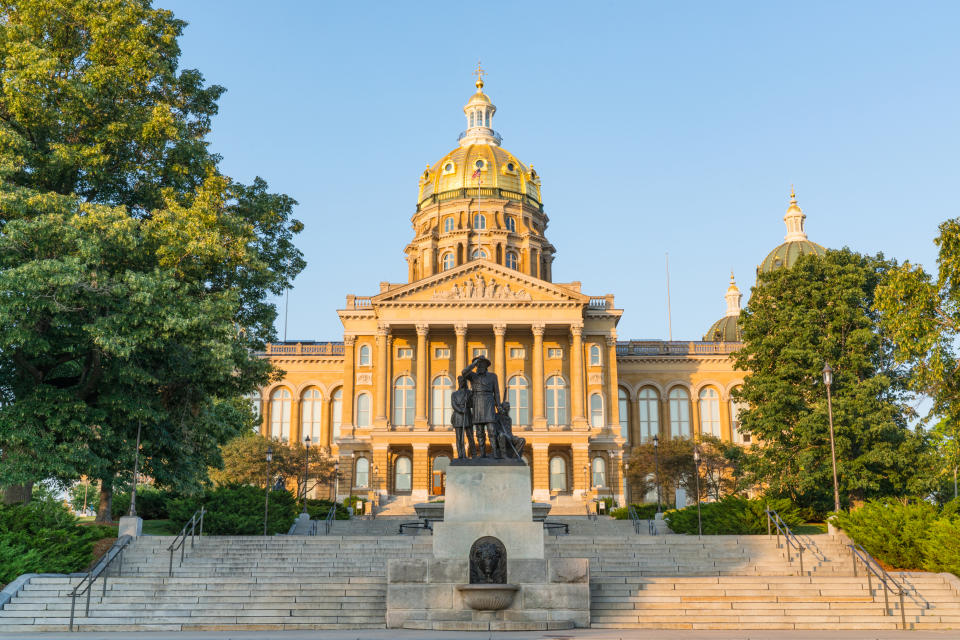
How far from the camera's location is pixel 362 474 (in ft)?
188

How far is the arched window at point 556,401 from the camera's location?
184 feet

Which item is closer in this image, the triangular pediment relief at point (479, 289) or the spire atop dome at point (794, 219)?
the triangular pediment relief at point (479, 289)

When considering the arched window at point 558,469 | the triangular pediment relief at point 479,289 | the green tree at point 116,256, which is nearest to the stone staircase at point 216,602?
the green tree at point 116,256

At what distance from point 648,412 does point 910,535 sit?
4371 centimetres

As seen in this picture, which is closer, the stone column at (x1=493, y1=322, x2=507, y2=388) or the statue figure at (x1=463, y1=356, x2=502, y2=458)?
the statue figure at (x1=463, y1=356, x2=502, y2=458)

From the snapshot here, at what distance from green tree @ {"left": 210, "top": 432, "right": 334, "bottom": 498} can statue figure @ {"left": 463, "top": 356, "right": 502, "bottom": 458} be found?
3240 centimetres

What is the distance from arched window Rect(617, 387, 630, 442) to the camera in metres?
64.7

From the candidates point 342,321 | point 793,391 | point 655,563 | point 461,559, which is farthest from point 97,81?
point 342,321

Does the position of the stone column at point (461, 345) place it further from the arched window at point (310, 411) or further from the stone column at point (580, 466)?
the arched window at point (310, 411)

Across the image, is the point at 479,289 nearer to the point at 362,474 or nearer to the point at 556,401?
the point at 556,401

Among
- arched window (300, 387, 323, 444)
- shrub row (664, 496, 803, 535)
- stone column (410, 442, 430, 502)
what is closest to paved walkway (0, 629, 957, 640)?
shrub row (664, 496, 803, 535)

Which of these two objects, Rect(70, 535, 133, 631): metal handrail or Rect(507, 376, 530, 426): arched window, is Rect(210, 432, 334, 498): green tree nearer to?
Rect(507, 376, 530, 426): arched window

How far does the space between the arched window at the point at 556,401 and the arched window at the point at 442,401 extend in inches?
250

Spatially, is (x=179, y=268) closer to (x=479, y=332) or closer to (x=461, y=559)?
(x=461, y=559)
